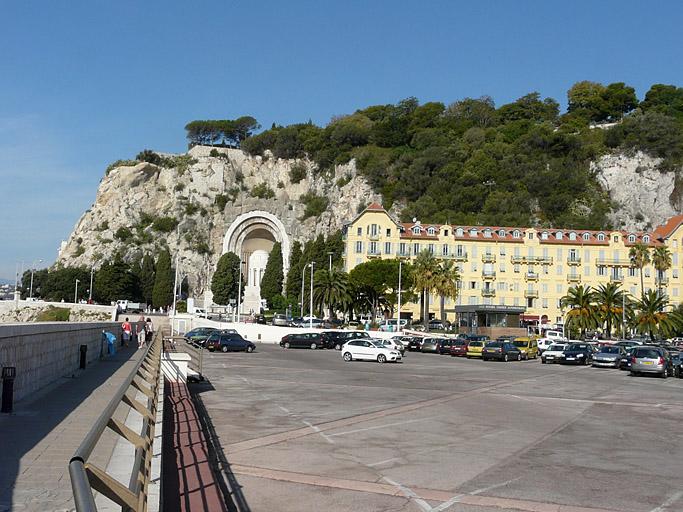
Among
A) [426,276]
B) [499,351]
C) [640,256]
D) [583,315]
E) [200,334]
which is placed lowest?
[499,351]

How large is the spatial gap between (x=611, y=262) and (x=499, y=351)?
5519cm

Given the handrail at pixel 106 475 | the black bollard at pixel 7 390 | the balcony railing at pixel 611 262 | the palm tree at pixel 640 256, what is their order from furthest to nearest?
the balcony railing at pixel 611 262 < the palm tree at pixel 640 256 < the black bollard at pixel 7 390 < the handrail at pixel 106 475

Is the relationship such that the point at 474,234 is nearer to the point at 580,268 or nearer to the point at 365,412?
the point at 580,268

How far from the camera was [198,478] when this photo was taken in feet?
33.8

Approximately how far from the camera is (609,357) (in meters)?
45.0

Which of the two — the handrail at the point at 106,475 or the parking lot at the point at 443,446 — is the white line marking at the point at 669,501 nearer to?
the parking lot at the point at 443,446

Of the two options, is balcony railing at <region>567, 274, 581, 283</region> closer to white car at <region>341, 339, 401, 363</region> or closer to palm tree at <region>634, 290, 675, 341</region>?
palm tree at <region>634, 290, 675, 341</region>

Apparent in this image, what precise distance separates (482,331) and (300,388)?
51.4 meters

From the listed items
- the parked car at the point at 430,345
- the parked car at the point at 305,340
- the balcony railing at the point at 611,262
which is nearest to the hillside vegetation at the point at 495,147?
the balcony railing at the point at 611,262

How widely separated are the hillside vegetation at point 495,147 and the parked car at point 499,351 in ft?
235

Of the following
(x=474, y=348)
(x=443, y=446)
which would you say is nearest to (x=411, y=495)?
(x=443, y=446)

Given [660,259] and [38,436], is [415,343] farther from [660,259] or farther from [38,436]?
[38,436]

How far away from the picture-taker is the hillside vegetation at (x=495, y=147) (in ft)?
413

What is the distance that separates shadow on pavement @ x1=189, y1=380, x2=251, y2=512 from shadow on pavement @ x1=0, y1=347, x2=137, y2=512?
78.6 inches
